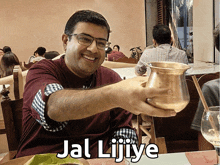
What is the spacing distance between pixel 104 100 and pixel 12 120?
750mm

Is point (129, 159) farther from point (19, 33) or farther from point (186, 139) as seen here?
point (19, 33)

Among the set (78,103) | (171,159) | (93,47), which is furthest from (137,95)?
(93,47)

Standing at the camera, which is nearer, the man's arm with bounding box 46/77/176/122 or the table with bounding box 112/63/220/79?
the man's arm with bounding box 46/77/176/122

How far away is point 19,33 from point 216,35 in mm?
7581

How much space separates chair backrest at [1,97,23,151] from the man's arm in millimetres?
475

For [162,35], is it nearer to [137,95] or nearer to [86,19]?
[86,19]

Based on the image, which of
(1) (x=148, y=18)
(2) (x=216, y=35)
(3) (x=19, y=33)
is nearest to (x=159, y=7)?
(1) (x=148, y=18)

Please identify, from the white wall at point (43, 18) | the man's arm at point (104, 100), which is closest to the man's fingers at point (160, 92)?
the man's arm at point (104, 100)

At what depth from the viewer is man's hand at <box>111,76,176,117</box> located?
580mm

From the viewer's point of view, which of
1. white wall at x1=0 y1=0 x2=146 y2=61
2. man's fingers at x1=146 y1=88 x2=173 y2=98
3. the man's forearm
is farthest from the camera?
white wall at x1=0 y1=0 x2=146 y2=61

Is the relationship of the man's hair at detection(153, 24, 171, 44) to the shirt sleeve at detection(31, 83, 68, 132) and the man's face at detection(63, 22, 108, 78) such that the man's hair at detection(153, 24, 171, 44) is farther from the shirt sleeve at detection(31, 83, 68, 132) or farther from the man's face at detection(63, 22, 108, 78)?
the shirt sleeve at detection(31, 83, 68, 132)

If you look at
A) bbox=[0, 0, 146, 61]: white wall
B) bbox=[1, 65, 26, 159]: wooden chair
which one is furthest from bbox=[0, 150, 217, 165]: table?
bbox=[0, 0, 146, 61]: white wall

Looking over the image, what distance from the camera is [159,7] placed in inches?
269

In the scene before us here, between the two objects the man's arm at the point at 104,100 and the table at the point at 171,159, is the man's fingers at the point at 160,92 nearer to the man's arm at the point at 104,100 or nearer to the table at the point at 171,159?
the man's arm at the point at 104,100
